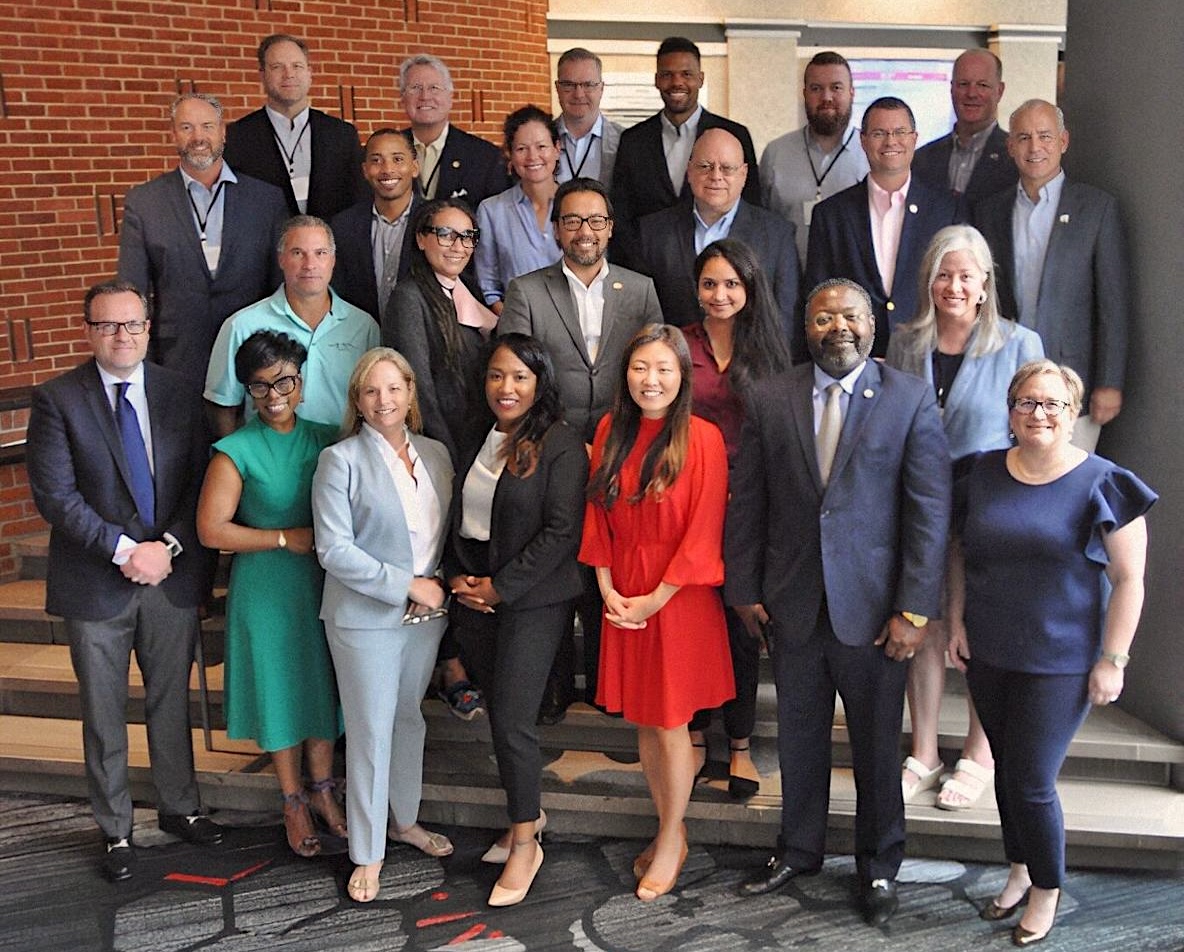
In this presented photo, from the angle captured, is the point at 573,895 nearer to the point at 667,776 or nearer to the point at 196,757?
the point at 667,776

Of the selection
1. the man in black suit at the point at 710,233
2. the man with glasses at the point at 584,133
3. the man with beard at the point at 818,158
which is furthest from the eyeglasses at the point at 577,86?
the man in black suit at the point at 710,233

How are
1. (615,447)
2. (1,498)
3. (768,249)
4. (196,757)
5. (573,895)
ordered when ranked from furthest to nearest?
(1,498) < (196,757) < (768,249) < (573,895) < (615,447)

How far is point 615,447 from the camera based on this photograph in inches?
144

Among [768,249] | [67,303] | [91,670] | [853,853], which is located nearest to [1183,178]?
[768,249]

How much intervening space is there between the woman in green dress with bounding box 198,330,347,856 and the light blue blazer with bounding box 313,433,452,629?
0.20 metres

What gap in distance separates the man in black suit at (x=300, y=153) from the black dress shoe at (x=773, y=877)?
9.45 ft

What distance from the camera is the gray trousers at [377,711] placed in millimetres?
3771

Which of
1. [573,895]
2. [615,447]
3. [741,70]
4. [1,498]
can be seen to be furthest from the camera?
[741,70]

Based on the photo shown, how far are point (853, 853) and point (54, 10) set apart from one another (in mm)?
5260

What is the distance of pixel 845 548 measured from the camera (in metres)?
3.46

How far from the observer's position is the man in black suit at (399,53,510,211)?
4.80m

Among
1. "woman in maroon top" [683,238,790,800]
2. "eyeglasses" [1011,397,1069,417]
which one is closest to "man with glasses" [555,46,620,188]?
"woman in maroon top" [683,238,790,800]

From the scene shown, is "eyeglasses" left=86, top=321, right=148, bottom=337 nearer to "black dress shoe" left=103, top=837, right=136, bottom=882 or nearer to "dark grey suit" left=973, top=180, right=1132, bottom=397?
"black dress shoe" left=103, top=837, right=136, bottom=882

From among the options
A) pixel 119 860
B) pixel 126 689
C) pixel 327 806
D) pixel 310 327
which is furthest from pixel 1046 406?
pixel 119 860
